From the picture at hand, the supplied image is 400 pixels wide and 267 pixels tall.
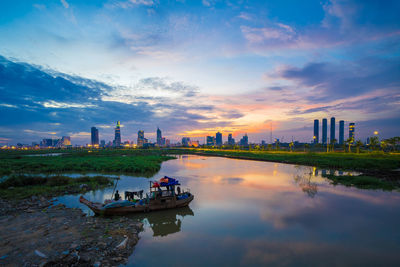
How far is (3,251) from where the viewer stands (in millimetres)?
9133

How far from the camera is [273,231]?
14.0m

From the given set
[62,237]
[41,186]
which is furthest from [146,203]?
[41,186]

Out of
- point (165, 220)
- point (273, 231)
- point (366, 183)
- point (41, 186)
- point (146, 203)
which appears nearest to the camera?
point (273, 231)

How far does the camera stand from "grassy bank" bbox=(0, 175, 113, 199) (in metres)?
19.9

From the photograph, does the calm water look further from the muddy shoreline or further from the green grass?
the green grass

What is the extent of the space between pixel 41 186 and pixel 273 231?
1047 inches

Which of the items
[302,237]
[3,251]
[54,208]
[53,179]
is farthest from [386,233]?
[53,179]

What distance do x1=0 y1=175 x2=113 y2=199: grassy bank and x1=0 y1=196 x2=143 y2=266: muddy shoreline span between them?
4.46 meters

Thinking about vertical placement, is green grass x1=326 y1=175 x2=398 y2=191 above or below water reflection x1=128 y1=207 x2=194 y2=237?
above

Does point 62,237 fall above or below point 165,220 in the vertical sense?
above

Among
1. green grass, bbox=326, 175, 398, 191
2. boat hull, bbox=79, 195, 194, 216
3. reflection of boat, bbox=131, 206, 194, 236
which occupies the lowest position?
reflection of boat, bbox=131, 206, 194, 236

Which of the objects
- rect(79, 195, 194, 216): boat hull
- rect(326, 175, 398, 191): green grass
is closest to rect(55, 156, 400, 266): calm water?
rect(79, 195, 194, 216): boat hull

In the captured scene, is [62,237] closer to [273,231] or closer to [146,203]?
[146,203]

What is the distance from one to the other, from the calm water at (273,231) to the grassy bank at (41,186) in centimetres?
278
